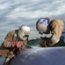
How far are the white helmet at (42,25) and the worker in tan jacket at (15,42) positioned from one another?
0.60ft

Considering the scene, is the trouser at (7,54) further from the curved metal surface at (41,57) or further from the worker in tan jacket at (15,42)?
the curved metal surface at (41,57)

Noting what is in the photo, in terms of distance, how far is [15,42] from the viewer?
5246 millimetres

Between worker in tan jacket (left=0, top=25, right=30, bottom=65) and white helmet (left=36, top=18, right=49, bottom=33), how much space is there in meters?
0.18

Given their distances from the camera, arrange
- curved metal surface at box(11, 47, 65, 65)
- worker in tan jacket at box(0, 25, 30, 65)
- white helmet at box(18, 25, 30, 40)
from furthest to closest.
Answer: white helmet at box(18, 25, 30, 40) < worker in tan jacket at box(0, 25, 30, 65) < curved metal surface at box(11, 47, 65, 65)

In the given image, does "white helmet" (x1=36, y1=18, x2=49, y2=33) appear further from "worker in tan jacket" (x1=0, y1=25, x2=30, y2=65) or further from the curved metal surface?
the curved metal surface

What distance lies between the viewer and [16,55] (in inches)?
203

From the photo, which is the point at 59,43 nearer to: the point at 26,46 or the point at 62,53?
the point at 26,46

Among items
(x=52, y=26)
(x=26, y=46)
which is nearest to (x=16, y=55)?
(x=26, y=46)

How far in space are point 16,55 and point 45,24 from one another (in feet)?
2.83

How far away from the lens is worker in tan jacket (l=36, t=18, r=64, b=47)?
5685 mm

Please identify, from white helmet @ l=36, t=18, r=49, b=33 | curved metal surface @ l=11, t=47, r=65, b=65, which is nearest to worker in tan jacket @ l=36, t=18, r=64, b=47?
white helmet @ l=36, t=18, r=49, b=33

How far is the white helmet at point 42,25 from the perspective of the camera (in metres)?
5.77

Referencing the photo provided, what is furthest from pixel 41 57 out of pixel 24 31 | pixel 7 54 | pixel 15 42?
pixel 24 31

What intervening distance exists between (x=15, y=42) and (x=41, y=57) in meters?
0.90
